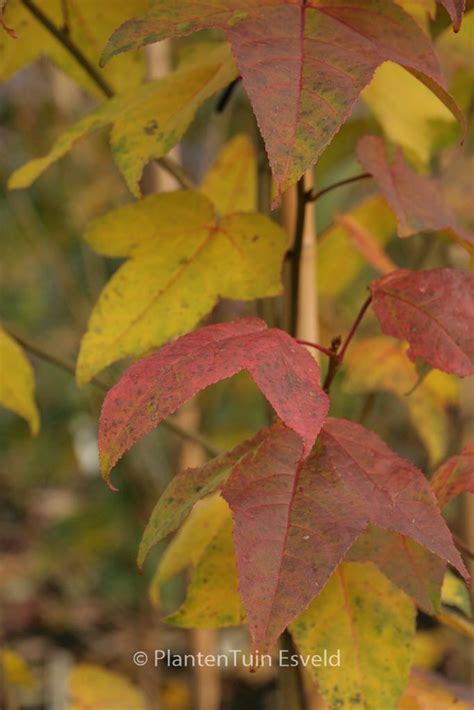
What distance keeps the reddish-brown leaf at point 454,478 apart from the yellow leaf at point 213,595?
14 centimetres

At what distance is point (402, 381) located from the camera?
3.20 ft

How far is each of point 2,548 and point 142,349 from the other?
2138mm

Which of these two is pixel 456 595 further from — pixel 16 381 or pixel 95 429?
pixel 95 429

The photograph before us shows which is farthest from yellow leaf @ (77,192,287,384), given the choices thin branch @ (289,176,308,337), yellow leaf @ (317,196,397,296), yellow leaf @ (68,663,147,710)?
yellow leaf @ (68,663,147,710)

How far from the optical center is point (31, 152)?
1.90 m

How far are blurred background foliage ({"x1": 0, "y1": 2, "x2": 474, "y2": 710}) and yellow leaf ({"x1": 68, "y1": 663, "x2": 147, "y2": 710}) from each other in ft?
0.20

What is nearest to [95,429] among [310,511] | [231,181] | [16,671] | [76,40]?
[16,671]

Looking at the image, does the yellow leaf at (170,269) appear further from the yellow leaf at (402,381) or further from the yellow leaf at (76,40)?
the yellow leaf at (402,381)

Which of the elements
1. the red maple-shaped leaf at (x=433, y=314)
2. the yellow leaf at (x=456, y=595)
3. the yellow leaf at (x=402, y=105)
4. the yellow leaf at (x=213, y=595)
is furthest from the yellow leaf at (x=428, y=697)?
the yellow leaf at (x=402, y=105)

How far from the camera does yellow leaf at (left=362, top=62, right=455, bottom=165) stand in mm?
758

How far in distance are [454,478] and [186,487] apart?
0.53ft

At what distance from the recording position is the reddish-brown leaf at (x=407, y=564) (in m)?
0.53

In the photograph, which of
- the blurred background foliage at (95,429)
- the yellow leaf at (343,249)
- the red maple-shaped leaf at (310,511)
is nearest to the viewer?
the red maple-shaped leaf at (310,511)

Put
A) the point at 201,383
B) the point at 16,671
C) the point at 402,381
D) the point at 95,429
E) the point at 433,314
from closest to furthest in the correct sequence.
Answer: the point at 201,383 → the point at 433,314 → the point at 402,381 → the point at 16,671 → the point at 95,429
